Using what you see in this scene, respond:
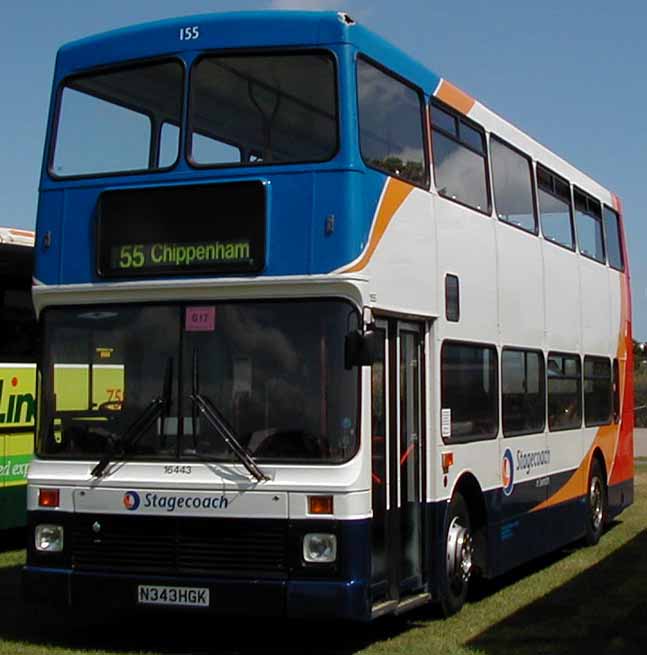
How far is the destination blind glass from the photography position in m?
9.47

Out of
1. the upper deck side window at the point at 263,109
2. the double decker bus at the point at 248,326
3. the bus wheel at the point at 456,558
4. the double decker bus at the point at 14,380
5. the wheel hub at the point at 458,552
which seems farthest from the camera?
the double decker bus at the point at 14,380

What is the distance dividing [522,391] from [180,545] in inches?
194

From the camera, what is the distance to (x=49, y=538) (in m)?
9.79

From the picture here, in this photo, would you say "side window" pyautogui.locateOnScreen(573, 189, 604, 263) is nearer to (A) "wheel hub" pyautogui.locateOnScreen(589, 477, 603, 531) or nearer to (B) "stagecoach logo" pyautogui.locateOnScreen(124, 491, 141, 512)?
(A) "wheel hub" pyautogui.locateOnScreen(589, 477, 603, 531)

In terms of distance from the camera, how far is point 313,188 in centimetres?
935

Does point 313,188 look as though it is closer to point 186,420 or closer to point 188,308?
point 188,308

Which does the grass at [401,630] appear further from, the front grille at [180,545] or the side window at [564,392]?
the side window at [564,392]

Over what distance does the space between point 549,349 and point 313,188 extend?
18.4 feet

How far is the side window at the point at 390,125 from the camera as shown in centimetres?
965

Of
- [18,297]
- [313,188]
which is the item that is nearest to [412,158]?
[313,188]

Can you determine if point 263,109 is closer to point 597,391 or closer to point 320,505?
point 320,505

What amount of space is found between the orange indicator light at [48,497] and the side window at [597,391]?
26.0ft

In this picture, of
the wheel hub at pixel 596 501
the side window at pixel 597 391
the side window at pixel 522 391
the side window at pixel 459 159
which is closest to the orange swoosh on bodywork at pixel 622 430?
the side window at pixel 597 391

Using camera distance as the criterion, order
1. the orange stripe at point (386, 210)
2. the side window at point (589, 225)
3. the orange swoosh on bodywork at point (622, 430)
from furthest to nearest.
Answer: the orange swoosh on bodywork at point (622, 430) → the side window at point (589, 225) → the orange stripe at point (386, 210)
